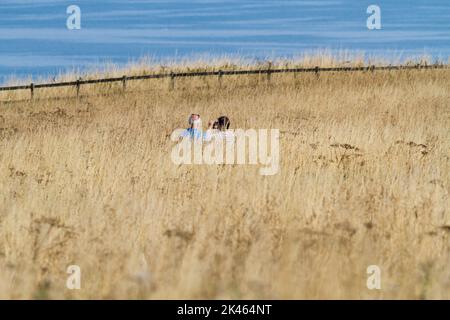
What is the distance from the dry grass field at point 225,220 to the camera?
6.07m

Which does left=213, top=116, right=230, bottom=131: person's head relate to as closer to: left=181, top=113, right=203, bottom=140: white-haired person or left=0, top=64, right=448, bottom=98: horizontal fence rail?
left=181, top=113, right=203, bottom=140: white-haired person

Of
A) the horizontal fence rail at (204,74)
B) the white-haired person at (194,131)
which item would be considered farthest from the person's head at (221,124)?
the horizontal fence rail at (204,74)

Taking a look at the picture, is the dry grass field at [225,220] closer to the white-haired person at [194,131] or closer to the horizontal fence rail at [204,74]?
the white-haired person at [194,131]

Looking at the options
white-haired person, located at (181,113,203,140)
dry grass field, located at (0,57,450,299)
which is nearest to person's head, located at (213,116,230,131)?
white-haired person, located at (181,113,203,140)

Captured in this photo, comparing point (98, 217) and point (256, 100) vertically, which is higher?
point (256, 100)

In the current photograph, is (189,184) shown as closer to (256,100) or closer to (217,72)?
(256,100)

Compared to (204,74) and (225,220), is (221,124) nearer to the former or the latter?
(225,220)

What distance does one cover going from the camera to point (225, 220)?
25.9ft

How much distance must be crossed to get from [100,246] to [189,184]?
3.02m

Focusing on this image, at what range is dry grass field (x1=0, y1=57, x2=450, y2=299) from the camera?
6074 millimetres

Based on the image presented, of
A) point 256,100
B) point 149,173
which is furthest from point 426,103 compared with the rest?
point 149,173

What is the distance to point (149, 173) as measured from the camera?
35.7 feet

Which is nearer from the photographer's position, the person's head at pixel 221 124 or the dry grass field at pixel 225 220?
the dry grass field at pixel 225 220

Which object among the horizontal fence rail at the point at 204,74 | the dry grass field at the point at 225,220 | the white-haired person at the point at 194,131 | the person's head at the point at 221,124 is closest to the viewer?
the dry grass field at the point at 225,220
